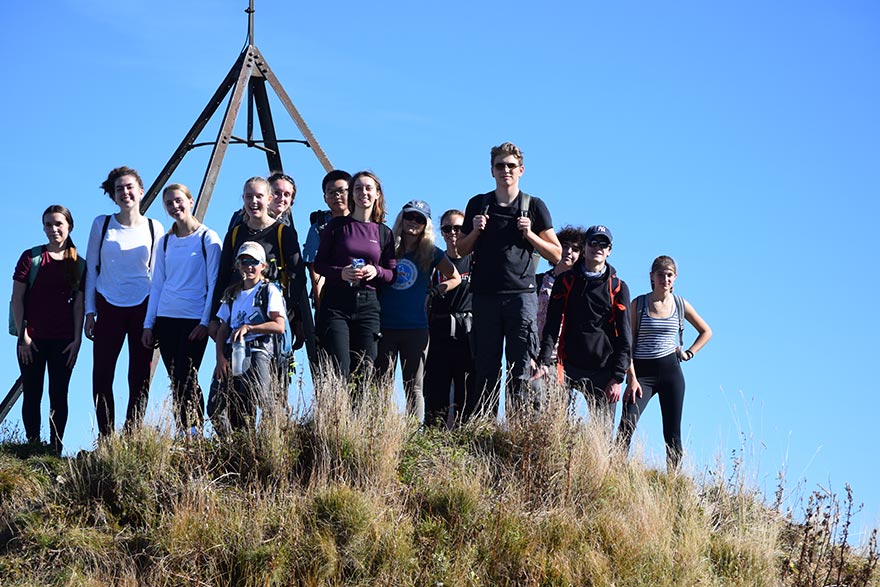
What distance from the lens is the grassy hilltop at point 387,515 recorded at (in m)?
7.12

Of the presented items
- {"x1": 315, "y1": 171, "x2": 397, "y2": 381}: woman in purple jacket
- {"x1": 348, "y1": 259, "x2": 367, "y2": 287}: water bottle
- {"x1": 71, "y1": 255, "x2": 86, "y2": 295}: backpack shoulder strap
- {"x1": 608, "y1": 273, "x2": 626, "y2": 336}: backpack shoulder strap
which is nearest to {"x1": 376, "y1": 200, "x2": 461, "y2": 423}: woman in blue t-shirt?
→ {"x1": 315, "y1": 171, "x2": 397, "y2": 381}: woman in purple jacket

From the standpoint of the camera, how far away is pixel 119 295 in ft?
28.6

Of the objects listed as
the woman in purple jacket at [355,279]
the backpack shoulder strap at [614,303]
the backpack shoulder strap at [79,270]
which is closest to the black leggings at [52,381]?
the backpack shoulder strap at [79,270]

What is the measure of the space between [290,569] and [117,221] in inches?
130

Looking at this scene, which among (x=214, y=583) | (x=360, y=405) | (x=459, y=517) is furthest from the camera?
(x=360, y=405)

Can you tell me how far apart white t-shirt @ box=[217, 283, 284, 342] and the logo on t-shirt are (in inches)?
38.2

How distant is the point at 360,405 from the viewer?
316 inches

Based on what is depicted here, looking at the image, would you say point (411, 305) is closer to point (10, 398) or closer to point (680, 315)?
point (680, 315)

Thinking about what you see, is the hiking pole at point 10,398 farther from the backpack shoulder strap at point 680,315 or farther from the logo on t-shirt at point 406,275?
the backpack shoulder strap at point 680,315

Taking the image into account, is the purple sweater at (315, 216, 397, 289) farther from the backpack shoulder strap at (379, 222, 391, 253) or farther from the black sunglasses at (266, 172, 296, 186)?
the black sunglasses at (266, 172, 296, 186)

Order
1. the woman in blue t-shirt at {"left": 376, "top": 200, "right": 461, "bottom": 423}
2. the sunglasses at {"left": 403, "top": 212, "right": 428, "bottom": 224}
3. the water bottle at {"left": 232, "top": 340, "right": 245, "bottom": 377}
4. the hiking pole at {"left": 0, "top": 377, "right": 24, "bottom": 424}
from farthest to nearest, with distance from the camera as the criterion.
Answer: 1. the hiking pole at {"left": 0, "top": 377, "right": 24, "bottom": 424}
2. the sunglasses at {"left": 403, "top": 212, "right": 428, "bottom": 224}
3. the woman in blue t-shirt at {"left": 376, "top": 200, "right": 461, "bottom": 423}
4. the water bottle at {"left": 232, "top": 340, "right": 245, "bottom": 377}

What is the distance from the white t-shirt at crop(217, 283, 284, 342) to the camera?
8.06 metres

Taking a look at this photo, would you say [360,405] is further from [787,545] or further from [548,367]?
[787,545]

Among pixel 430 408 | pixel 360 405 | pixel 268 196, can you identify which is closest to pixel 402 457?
pixel 360 405
